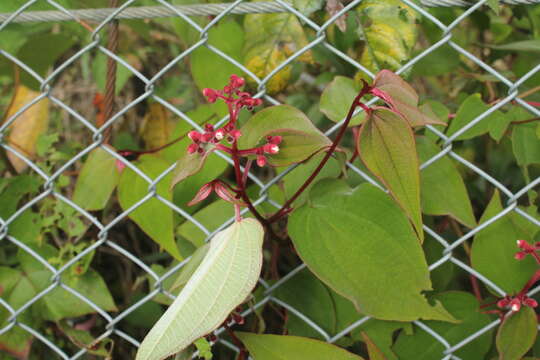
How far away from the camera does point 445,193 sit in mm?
715

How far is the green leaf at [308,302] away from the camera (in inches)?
30.3

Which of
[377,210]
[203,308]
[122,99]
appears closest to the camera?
[203,308]

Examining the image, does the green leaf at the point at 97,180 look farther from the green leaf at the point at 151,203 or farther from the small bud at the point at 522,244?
the small bud at the point at 522,244

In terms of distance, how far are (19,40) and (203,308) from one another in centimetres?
93

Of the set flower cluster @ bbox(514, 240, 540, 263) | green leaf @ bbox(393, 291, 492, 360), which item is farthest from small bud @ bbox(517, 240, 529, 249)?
green leaf @ bbox(393, 291, 492, 360)

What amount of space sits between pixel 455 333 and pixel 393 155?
28cm

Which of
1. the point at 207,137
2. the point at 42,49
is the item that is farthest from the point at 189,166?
the point at 42,49

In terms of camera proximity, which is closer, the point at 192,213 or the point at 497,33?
the point at 192,213

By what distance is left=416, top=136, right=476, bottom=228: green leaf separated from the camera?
0.71 metres

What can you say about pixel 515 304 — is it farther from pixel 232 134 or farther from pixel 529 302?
pixel 232 134

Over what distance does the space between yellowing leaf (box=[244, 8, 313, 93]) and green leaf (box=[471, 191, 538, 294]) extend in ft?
1.06

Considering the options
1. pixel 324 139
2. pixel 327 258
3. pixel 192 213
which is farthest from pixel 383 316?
pixel 192 213

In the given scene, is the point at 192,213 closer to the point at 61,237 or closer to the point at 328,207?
the point at 328,207

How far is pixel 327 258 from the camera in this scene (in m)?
0.66
